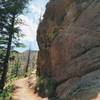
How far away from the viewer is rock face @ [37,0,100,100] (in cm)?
1819

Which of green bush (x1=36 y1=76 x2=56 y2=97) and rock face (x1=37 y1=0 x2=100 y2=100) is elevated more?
rock face (x1=37 y1=0 x2=100 y2=100)

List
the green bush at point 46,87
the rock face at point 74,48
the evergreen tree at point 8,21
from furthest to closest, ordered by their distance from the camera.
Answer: the evergreen tree at point 8,21, the green bush at point 46,87, the rock face at point 74,48

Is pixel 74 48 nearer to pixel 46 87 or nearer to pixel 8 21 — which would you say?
pixel 46 87

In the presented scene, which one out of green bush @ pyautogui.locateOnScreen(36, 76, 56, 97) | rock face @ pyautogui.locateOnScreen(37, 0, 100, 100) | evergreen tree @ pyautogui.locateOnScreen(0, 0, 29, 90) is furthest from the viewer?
evergreen tree @ pyautogui.locateOnScreen(0, 0, 29, 90)

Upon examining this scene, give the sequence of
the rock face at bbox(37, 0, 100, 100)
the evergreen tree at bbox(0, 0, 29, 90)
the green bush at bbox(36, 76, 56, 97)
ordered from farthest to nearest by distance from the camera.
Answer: the evergreen tree at bbox(0, 0, 29, 90) → the green bush at bbox(36, 76, 56, 97) → the rock face at bbox(37, 0, 100, 100)

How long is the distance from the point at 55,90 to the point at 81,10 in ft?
24.4

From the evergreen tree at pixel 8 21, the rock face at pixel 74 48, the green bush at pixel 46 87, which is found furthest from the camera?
the evergreen tree at pixel 8 21

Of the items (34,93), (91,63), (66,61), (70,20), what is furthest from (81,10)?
(34,93)

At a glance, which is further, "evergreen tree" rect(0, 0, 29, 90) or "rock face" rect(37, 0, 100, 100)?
"evergreen tree" rect(0, 0, 29, 90)

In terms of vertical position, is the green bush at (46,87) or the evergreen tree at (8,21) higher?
the evergreen tree at (8,21)

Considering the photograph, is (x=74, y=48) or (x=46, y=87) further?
(x=46, y=87)

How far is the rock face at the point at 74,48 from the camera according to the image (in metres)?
18.2

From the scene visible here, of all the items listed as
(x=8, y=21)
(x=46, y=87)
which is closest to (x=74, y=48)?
(x=46, y=87)

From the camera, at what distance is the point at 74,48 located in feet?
73.8
